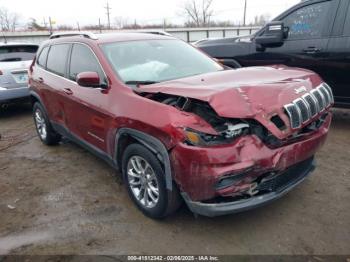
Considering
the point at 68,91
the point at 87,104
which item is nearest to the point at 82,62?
the point at 68,91

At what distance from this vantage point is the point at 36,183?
4.36 metres

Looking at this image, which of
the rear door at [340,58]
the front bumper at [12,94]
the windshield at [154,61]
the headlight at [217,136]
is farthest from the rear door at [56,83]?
the rear door at [340,58]

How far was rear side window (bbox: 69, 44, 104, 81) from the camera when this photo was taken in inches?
154

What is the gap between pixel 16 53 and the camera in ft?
26.4

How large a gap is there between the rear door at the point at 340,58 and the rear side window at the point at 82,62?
3490 millimetres

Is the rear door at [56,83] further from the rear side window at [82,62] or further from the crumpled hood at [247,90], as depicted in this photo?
the crumpled hood at [247,90]

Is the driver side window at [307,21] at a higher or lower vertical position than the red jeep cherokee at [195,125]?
higher

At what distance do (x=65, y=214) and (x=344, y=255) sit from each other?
100 inches

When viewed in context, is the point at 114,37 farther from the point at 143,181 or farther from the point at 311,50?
the point at 311,50

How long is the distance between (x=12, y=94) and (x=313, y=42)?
5842 millimetres

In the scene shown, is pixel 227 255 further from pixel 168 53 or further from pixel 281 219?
pixel 168 53

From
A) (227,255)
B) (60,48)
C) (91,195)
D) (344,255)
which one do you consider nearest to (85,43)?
(60,48)

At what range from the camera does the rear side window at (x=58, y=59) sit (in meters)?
4.68

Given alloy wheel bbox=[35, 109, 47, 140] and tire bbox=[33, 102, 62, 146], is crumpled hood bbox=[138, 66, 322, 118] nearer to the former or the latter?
tire bbox=[33, 102, 62, 146]
